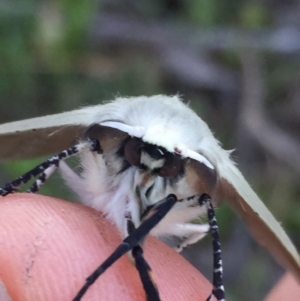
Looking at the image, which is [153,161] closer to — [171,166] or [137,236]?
[171,166]

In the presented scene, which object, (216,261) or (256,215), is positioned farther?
(256,215)

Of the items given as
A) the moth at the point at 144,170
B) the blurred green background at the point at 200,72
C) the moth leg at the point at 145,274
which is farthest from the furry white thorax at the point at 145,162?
the blurred green background at the point at 200,72

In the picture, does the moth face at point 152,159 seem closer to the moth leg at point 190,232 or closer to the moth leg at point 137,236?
the moth leg at point 137,236

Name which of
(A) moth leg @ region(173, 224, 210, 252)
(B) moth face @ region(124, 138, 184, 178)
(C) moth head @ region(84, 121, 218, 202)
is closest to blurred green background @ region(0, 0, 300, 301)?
(A) moth leg @ region(173, 224, 210, 252)

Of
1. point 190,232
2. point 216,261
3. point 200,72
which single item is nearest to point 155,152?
point 216,261

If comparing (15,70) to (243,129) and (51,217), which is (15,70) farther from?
(51,217)

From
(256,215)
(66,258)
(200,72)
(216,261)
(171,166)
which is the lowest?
(66,258)
